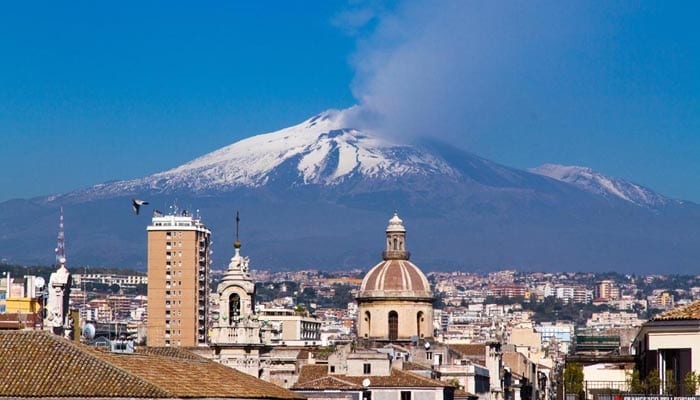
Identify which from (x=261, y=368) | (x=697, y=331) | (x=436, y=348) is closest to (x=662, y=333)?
(x=697, y=331)

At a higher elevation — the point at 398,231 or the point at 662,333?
the point at 398,231

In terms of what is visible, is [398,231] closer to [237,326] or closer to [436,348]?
[436,348]

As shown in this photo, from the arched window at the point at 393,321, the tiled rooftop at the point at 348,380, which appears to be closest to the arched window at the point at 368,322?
the arched window at the point at 393,321

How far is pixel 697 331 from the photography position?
39.4m

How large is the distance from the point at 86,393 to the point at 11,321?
22.8 meters

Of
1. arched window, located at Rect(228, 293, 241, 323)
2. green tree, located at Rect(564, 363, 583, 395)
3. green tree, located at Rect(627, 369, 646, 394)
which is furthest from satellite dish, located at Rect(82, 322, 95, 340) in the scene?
green tree, located at Rect(627, 369, 646, 394)

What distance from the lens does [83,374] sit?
2344 inches

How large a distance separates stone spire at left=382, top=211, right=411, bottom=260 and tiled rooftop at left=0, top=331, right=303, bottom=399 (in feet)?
265

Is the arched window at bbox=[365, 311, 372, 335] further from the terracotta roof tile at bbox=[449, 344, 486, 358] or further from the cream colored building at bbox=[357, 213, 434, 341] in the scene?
the terracotta roof tile at bbox=[449, 344, 486, 358]

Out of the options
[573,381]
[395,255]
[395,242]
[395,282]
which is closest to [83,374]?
[573,381]

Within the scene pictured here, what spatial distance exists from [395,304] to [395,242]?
24.2 feet

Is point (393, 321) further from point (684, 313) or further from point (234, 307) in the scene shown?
point (684, 313)

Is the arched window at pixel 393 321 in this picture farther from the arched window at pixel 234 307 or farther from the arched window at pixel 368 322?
the arched window at pixel 234 307

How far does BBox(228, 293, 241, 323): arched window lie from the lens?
92.1 m
